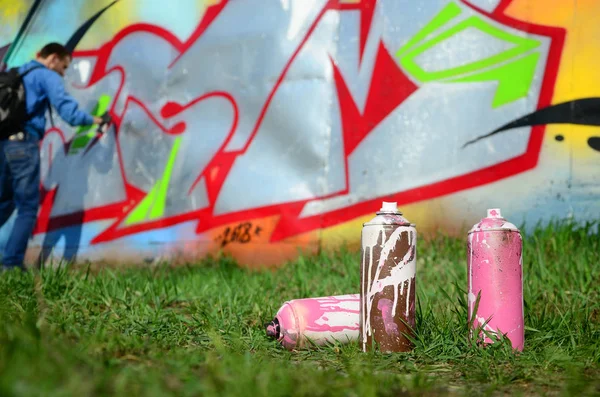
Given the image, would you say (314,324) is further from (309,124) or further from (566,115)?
(566,115)

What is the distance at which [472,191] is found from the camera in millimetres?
4965

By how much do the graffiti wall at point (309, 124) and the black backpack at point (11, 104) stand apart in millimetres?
1363

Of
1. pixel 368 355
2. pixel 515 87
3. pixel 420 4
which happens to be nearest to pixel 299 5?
pixel 420 4

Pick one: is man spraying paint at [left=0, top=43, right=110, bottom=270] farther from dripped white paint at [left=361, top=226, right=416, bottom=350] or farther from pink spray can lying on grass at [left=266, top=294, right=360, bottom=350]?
dripped white paint at [left=361, top=226, right=416, bottom=350]

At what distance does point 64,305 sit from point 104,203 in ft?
10.3

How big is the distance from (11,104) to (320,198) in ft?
8.08

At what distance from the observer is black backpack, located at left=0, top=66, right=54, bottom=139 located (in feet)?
15.6

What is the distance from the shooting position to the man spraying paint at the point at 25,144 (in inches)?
188

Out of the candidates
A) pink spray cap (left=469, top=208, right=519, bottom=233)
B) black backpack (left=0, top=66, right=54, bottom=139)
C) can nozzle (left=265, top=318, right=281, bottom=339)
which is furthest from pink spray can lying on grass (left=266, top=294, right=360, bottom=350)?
black backpack (left=0, top=66, right=54, bottom=139)

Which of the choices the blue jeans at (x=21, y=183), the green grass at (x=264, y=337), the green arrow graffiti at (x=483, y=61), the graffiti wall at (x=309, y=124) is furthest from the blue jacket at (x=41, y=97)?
the green arrow graffiti at (x=483, y=61)

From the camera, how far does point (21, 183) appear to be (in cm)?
486

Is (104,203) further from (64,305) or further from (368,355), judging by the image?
(368,355)

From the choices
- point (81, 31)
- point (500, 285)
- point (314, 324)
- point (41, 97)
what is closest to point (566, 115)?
point (500, 285)

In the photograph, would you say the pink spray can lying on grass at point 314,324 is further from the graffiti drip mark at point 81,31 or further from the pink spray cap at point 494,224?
the graffiti drip mark at point 81,31
